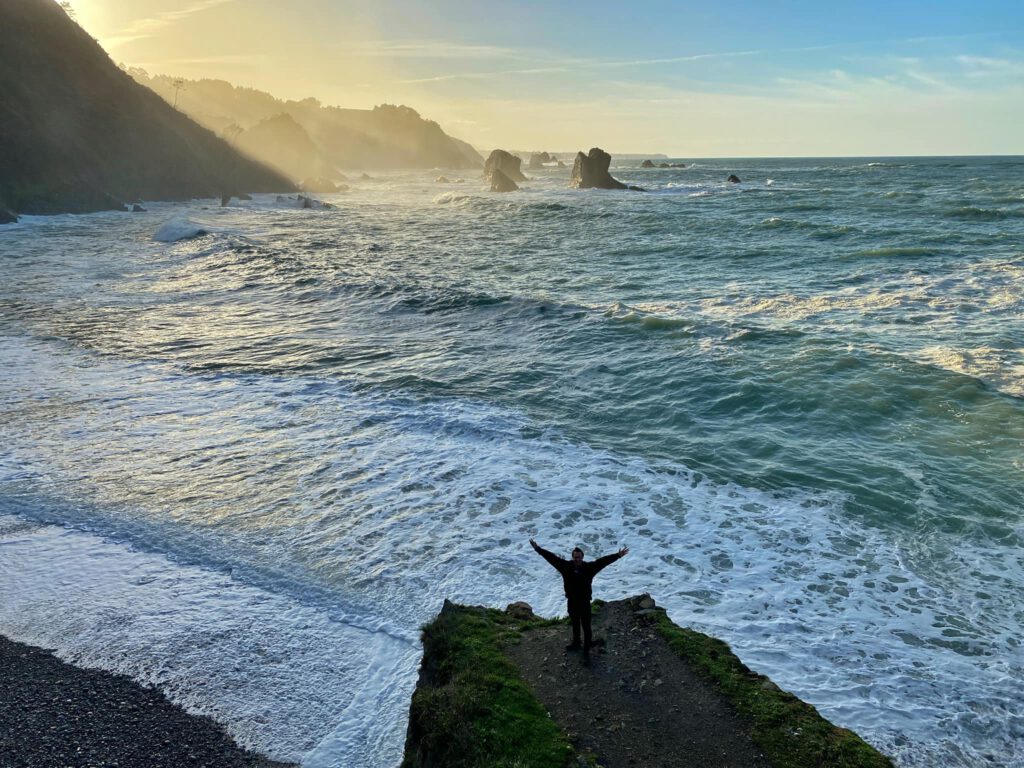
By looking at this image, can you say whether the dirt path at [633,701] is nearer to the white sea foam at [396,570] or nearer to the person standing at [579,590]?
the person standing at [579,590]

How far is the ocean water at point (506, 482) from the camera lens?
330 inches

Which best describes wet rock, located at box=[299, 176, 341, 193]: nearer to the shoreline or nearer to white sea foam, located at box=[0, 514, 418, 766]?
white sea foam, located at box=[0, 514, 418, 766]

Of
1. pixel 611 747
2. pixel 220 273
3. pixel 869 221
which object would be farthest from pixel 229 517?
pixel 869 221

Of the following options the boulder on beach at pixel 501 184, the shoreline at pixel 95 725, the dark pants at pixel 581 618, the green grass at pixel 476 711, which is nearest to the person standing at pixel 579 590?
the dark pants at pixel 581 618

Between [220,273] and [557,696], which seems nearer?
[557,696]

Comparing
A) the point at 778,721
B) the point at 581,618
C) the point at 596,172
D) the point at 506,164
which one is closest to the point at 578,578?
the point at 581,618

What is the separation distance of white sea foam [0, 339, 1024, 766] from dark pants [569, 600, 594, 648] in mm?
1922

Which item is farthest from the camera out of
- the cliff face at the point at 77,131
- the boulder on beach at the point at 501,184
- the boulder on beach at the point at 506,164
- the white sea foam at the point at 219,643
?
the boulder on beach at the point at 506,164

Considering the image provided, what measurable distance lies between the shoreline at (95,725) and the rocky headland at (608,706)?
1947 mm

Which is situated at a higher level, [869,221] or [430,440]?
[869,221]

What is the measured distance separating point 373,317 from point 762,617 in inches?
813

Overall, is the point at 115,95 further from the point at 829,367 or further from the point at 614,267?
the point at 829,367

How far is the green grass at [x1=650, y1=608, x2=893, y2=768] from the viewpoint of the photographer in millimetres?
6289

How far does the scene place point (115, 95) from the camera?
78.6m
